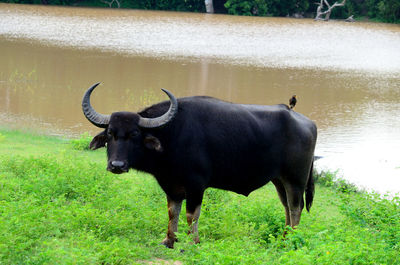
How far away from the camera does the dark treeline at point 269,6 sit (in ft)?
147

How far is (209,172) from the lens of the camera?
589 centimetres

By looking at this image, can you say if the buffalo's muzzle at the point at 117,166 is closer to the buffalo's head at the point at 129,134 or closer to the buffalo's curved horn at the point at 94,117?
the buffalo's head at the point at 129,134

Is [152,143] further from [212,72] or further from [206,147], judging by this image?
[212,72]

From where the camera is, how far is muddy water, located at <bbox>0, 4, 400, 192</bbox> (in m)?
13.8

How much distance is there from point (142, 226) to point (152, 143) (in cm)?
92

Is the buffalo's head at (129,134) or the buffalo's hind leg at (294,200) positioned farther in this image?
the buffalo's hind leg at (294,200)

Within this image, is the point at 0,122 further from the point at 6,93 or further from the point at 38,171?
the point at 38,171

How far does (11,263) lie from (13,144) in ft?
20.9

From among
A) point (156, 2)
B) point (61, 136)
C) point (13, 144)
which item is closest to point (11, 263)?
point (13, 144)

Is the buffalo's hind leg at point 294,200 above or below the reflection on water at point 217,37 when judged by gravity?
above

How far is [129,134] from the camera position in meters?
5.48

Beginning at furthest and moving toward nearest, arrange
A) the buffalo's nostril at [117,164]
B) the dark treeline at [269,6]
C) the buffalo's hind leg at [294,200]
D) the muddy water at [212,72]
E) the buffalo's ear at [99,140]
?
the dark treeline at [269,6], the muddy water at [212,72], the buffalo's hind leg at [294,200], the buffalo's ear at [99,140], the buffalo's nostril at [117,164]

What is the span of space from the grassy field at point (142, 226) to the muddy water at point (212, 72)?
15.1 ft

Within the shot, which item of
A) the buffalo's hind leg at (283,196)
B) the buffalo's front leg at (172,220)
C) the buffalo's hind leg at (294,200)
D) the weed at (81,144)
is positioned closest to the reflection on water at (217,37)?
the weed at (81,144)
